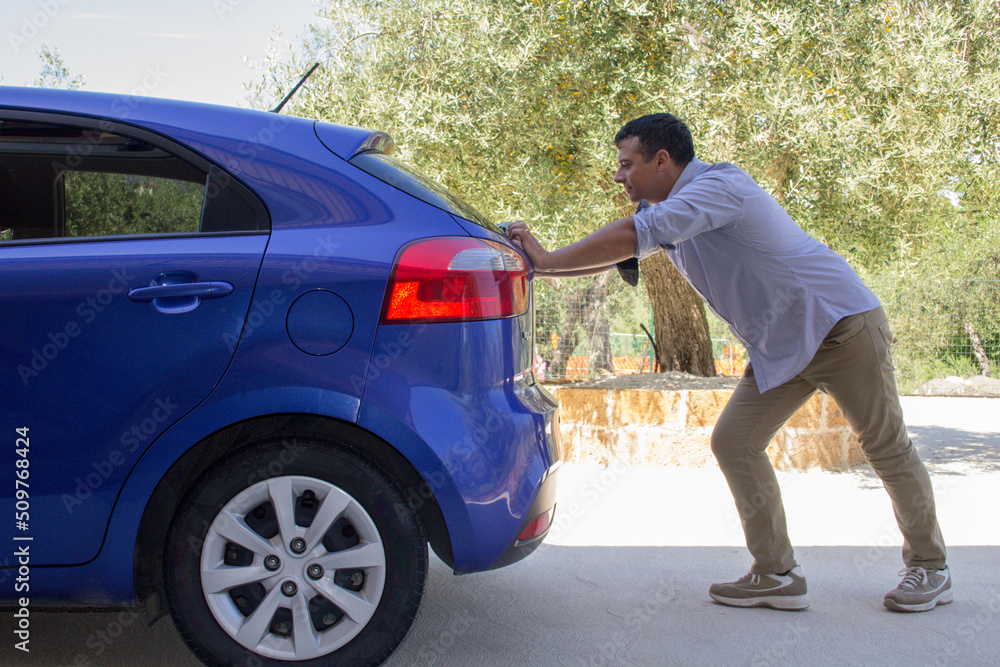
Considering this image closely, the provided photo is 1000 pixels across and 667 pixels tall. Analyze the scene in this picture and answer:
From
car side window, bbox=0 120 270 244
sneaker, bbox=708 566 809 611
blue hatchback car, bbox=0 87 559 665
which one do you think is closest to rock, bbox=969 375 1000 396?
sneaker, bbox=708 566 809 611

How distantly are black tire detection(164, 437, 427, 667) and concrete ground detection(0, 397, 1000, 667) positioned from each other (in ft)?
1.49

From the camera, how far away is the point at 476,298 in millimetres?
2246

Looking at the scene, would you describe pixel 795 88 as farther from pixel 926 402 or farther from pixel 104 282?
pixel 926 402

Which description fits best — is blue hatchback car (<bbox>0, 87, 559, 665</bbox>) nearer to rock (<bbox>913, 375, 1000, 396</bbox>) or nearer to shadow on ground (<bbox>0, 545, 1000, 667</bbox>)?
shadow on ground (<bbox>0, 545, 1000, 667</bbox>)

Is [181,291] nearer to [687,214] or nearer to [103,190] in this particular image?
[103,190]

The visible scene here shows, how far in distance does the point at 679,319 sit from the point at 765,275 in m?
4.65

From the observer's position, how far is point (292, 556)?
2.16 m

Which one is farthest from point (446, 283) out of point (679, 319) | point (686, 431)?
point (679, 319)

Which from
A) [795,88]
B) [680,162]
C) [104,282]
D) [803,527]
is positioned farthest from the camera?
[795,88]

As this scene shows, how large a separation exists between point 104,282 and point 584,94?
5.02 meters

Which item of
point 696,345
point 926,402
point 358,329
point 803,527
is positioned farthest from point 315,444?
point 926,402

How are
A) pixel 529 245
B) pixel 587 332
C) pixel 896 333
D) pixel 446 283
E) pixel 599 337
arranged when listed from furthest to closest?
pixel 896 333 → pixel 599 337 → pixel 587 332 → pixel 529 245 → pixel 446 283

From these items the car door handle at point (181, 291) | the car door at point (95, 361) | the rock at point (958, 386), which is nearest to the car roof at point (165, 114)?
the car door at point (95, 361)

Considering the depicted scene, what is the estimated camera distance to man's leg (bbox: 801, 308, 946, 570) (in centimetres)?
301
